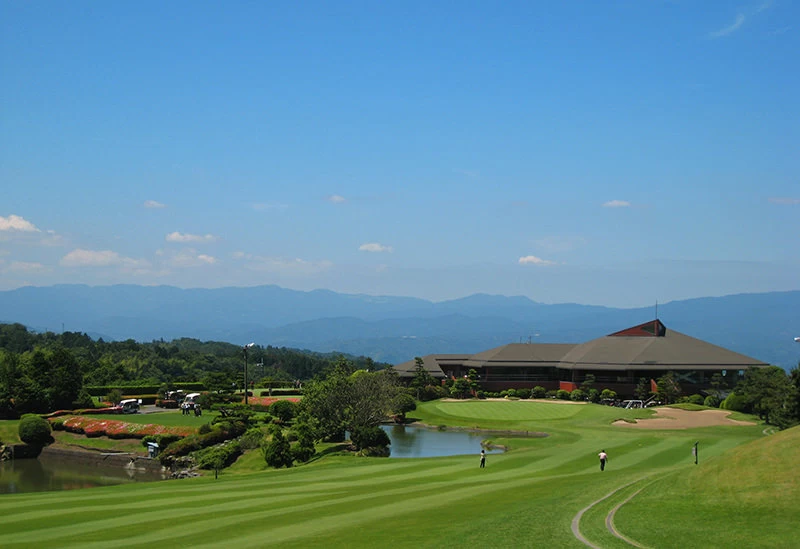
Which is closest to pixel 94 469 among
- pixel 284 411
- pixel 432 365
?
pixel 284 411

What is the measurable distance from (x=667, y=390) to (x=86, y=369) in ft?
220

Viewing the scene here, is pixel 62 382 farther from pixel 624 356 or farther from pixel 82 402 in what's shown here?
pixel 624 356

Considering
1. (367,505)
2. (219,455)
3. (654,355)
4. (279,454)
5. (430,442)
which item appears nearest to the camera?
(367,505)

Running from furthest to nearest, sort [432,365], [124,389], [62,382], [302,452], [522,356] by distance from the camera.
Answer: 1. [432,365]
2. [522,356]
3. [124,389]
4. [62,382]
5. [302,452]

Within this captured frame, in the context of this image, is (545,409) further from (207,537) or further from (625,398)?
(207,537)

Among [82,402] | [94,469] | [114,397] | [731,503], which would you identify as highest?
[731,503]

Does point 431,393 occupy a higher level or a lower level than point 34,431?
higher

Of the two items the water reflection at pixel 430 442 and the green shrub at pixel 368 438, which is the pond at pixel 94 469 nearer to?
the water reflection at pixel 430 442

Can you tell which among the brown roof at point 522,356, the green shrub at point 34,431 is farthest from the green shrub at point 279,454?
the brown roof at point 522,356

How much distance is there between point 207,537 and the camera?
2164 centimetres

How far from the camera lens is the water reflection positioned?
49312 millimetres

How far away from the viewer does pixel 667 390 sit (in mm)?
74438

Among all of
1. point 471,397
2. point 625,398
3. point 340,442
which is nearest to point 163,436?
point 340,442

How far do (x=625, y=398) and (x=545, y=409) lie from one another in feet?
44.2
